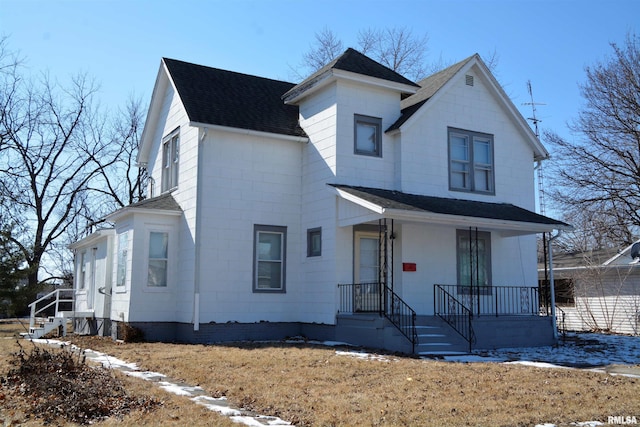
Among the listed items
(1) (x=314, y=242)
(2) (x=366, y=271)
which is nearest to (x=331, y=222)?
(1) (x=314, y=242)

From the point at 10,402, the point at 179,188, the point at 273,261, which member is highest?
the point at 179,188

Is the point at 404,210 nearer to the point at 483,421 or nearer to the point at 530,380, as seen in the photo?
the point at 530,380

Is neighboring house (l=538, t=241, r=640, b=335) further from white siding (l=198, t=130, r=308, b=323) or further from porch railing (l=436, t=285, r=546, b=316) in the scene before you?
white siding (l=198, t=130, r=308, b=323)

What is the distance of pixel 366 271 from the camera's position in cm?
1684

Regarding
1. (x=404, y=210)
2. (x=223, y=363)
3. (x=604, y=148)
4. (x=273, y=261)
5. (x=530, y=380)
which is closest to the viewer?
(x=530, y=380)

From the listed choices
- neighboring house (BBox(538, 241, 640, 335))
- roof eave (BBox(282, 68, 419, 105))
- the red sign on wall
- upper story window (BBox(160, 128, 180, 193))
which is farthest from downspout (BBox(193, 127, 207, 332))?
neighboring house (BBox(538, 241, 640, 335))

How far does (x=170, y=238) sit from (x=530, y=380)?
10.8m

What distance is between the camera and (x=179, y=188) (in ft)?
59.1

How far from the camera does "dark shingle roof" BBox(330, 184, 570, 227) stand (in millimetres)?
14992

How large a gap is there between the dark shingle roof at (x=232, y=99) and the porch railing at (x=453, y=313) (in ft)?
19.5

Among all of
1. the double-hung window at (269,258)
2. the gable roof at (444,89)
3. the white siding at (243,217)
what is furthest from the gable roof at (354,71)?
the double-hung window at (269,258)

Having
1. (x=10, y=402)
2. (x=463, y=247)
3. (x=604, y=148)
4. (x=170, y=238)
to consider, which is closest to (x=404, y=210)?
(x=463, y=247)

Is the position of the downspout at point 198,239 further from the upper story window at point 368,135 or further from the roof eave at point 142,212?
the upper story window at point 368,135

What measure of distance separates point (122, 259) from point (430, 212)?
8.76m
